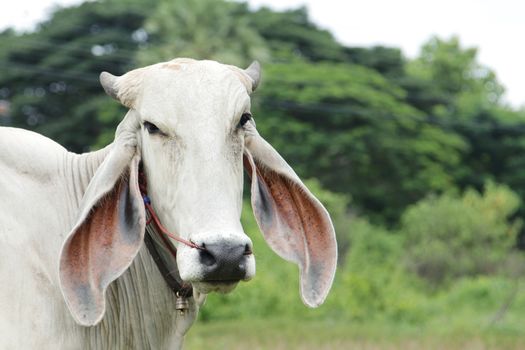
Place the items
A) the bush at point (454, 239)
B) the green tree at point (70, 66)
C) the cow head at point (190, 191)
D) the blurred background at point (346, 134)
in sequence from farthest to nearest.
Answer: the green tree at point (70, 66), the bush at point (454, 239), the blurred background at point (346, 134), the cow head at point (190, 191)

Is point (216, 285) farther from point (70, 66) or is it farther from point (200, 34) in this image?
point (70, 66)

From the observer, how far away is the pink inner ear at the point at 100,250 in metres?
3.59

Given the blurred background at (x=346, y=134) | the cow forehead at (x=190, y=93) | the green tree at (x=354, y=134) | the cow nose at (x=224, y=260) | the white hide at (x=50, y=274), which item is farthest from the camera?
the green tree at (x=354, y=134)

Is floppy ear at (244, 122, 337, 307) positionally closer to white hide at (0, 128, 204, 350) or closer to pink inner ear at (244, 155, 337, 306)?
pink inner ear at (244, 155, 337, 306)

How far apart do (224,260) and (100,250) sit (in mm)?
611

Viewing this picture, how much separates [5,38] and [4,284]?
3883 centimetres

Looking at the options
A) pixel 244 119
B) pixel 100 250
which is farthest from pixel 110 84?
pixel 100 250

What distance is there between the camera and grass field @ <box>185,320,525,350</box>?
41.4ft

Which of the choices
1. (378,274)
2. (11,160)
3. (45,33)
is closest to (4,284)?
(11,160)

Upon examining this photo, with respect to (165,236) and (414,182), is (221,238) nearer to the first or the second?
(165,236)

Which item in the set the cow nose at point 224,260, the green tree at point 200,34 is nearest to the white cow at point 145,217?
the cow nose at point 224,260

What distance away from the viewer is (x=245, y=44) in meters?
33.9

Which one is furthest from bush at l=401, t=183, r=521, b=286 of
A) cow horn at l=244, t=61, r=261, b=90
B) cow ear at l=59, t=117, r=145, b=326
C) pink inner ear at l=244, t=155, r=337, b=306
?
cow ear at l=59, t=117, r=145, b=326

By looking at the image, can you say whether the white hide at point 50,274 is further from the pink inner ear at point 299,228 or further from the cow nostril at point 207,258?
the cow nostril at point 207,258
